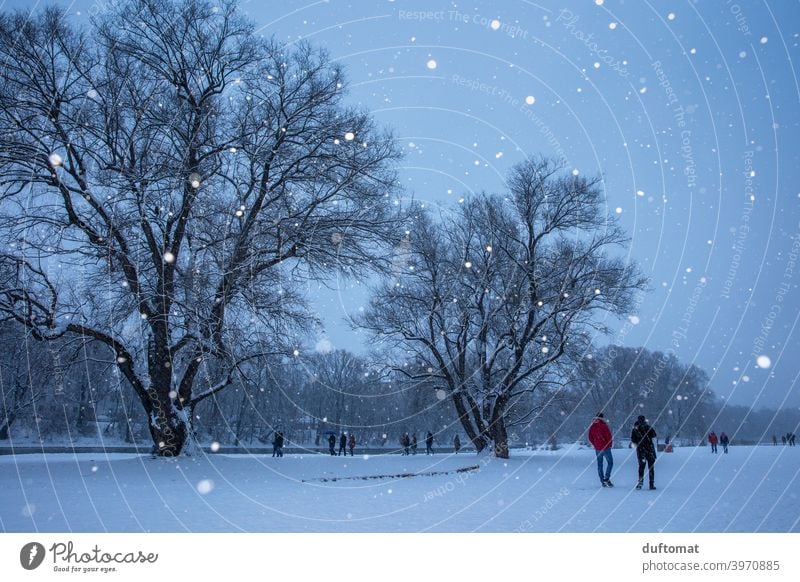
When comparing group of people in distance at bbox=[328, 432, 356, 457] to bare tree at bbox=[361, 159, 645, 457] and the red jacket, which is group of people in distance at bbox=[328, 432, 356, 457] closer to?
bare tree at bbox=[361, 159, 645, 457]

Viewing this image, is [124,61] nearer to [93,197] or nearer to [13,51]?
[13,51]

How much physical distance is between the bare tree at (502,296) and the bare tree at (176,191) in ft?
24.5

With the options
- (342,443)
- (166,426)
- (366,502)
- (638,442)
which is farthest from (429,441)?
(366,502)

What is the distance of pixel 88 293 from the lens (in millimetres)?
14125

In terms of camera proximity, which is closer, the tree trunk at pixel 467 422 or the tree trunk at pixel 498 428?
the tree trunk at pixel 498 428

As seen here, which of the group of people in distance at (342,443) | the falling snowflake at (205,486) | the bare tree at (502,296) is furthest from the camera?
the group of people in distance at (342,443)

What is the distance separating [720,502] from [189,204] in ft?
44.0

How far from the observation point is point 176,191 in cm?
1414

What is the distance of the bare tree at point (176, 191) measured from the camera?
1362 cm

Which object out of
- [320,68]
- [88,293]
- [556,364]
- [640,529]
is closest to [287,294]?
[88,293]

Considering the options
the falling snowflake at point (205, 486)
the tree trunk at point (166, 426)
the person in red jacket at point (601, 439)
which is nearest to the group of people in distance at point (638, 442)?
the person in red jacket at point (601, 439)

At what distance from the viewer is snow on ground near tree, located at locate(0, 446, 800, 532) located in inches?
264

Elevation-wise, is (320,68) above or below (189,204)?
above

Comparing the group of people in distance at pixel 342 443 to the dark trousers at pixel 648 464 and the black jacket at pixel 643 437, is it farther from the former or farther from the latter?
the black jacket at pixel 643 437
